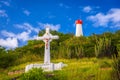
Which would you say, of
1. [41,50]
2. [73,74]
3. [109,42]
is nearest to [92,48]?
[109,42]

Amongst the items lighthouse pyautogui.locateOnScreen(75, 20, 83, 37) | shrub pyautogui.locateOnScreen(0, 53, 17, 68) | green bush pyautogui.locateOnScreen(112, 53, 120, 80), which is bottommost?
green bush pyautogui.locateOnScreen(112, 53, 120, 80)

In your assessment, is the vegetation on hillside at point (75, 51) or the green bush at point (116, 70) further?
the vegetation on hillside at point (75, 51)

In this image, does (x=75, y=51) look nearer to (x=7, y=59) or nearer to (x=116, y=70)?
(x=7, y=59)

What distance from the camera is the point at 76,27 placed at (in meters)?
48.3

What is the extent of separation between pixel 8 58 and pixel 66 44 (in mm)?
6718

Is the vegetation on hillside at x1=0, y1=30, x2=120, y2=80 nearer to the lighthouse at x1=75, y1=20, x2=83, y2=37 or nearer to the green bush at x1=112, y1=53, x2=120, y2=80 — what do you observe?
the lighthouse at x1=75, y1=20, x2=83, y2=37

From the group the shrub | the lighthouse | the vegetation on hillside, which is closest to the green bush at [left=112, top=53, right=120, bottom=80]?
the vegetation on hillside

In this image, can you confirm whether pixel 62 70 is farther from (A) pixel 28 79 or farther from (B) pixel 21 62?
(B) pixel 21 62

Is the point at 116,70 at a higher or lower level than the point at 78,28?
lower

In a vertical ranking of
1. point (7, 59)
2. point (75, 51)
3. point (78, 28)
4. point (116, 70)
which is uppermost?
point (78, 28)

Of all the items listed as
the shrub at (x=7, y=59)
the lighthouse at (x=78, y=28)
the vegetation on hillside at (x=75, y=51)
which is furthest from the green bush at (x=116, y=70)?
the lighthouse at (x=78, y=28)

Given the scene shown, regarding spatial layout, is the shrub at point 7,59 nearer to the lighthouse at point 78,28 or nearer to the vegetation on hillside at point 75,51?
the vegetation on hillside at point 75,51

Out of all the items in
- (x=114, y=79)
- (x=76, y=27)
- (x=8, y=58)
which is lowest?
(x=114, y=79)

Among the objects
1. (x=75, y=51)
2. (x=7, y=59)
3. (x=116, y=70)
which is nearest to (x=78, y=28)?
(x=75, y=51)
